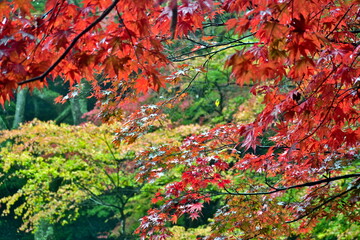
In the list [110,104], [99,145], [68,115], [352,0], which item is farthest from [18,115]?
[352,0]

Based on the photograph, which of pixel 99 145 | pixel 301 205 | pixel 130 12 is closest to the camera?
pixel 130 12

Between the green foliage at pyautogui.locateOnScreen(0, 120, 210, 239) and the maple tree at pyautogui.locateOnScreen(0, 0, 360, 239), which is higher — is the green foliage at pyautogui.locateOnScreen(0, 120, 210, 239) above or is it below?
below

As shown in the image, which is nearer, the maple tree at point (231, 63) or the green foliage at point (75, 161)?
the maple tree at point (231, 63)

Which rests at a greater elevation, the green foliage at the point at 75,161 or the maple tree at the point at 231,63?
the maple tree at the point at 231,63

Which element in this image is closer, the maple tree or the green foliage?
the maple tree

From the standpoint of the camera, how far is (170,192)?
13.6ft

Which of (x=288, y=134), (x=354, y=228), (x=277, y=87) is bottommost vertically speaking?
(x=354, y=228)

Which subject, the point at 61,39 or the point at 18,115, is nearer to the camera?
the point at 61,39

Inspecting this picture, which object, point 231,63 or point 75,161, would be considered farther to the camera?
point 75,161

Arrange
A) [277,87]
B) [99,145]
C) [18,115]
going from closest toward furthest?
1. [277,87]
2. [99,145]
3. [18,115]

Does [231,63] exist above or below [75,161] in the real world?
above

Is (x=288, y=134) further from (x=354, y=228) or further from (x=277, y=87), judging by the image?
(x=354, y=228)

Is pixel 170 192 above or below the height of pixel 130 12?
below

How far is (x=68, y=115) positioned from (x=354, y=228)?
11.9 metres
